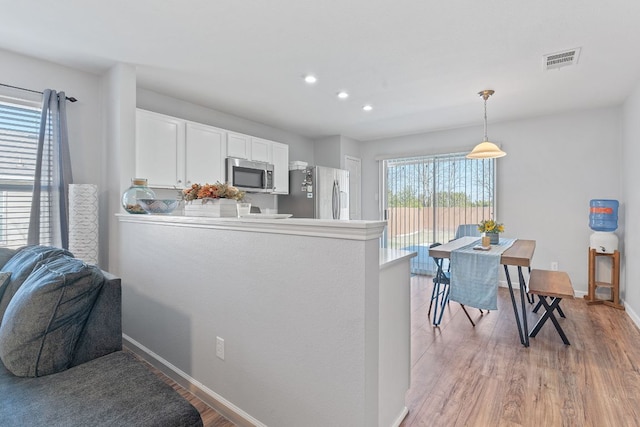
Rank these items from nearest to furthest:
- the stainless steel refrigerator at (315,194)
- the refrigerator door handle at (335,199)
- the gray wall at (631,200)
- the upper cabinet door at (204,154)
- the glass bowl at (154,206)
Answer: the glass bowl at (154,206) < the gray wall at (631,200) < the upper cabinet door at (204,154) < the stainless steel refrigerator at (315,194) < the refrigerator door handle at (335,199)

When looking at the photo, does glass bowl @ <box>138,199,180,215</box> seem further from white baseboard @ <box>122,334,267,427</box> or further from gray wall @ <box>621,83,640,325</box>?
gray wall @ <box>621,83,640,325</box>

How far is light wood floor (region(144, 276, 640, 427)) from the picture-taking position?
179cm

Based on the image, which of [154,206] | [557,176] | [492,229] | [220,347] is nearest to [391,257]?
[220,347]

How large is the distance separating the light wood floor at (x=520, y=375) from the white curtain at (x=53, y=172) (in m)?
1.62

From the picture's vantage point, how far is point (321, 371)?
4.49ft

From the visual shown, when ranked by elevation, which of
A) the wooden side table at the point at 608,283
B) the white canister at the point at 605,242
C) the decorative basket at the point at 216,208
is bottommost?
the wooden side table at the point at 608,283

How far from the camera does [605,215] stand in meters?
3.77

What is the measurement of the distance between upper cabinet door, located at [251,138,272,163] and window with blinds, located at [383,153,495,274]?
2.08 metres

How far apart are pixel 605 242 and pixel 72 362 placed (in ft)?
16.7

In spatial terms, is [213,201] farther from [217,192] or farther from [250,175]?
[250,175]

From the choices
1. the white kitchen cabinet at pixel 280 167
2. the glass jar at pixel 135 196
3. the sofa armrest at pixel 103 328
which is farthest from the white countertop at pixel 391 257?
the white kitchen cabinet at pixel 280 167

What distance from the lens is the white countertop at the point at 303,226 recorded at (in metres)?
1.23

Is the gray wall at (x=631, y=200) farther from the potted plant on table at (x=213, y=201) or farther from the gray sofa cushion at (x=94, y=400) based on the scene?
the gray sofa cushion at (x=94, y=400)

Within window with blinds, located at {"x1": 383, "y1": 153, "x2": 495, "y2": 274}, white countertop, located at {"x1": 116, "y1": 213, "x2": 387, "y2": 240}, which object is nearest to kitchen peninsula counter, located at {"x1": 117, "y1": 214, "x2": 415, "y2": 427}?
white countertop, located at {"x1": 116, "y1": 213, "x2": 387, "y2": 240}
